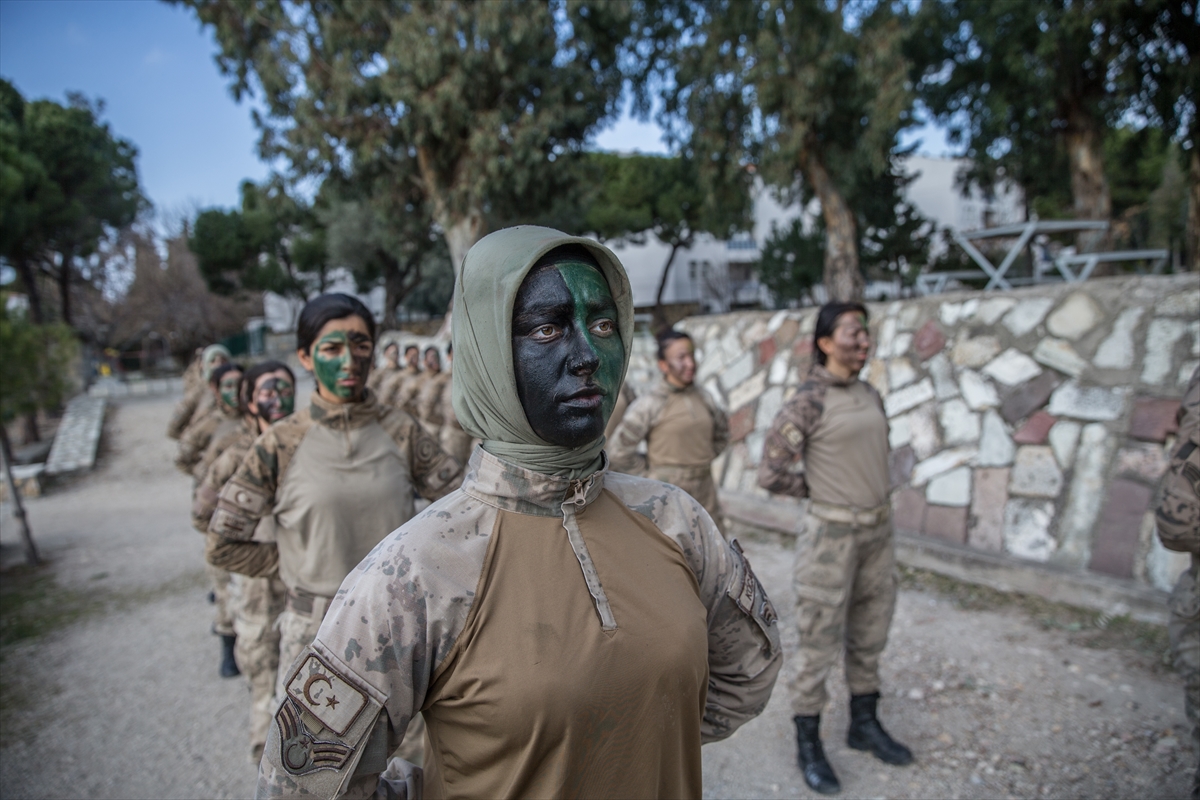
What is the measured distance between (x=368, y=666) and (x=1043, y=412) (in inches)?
232

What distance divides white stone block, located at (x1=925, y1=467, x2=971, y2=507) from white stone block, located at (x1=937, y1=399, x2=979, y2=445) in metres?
0.27

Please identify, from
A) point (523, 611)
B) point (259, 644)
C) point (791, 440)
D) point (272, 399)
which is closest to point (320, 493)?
point (272, 399)

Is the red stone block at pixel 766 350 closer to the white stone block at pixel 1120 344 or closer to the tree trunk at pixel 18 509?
the white stone block at pixel 1120 344

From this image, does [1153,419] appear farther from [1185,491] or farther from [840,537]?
[840,537]

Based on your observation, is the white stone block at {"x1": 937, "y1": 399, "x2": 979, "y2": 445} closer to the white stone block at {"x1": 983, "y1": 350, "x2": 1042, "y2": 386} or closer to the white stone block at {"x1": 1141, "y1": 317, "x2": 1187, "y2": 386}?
the white stone block at {"x1": 983, "y1": 350, "x2": 1042, "y2": 386}

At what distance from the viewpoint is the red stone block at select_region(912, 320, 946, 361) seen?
6.56 m

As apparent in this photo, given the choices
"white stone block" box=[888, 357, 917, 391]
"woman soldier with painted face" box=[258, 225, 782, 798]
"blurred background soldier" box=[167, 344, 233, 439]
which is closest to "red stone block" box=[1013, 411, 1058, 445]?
"white stone block" box=[888, 357, 917, 391]

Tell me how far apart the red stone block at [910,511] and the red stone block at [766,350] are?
7.41 feet

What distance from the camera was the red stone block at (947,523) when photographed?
5922mm

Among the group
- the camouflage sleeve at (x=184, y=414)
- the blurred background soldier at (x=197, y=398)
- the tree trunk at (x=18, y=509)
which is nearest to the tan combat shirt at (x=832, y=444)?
the blurred background soldier at (x=197, y=398)

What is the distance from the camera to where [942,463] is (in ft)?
20.5

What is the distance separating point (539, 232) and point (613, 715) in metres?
0.88

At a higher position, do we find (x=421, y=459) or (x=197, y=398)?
(x=421, y=459)

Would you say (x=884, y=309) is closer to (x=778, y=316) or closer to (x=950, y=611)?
(x=778, y=316)
